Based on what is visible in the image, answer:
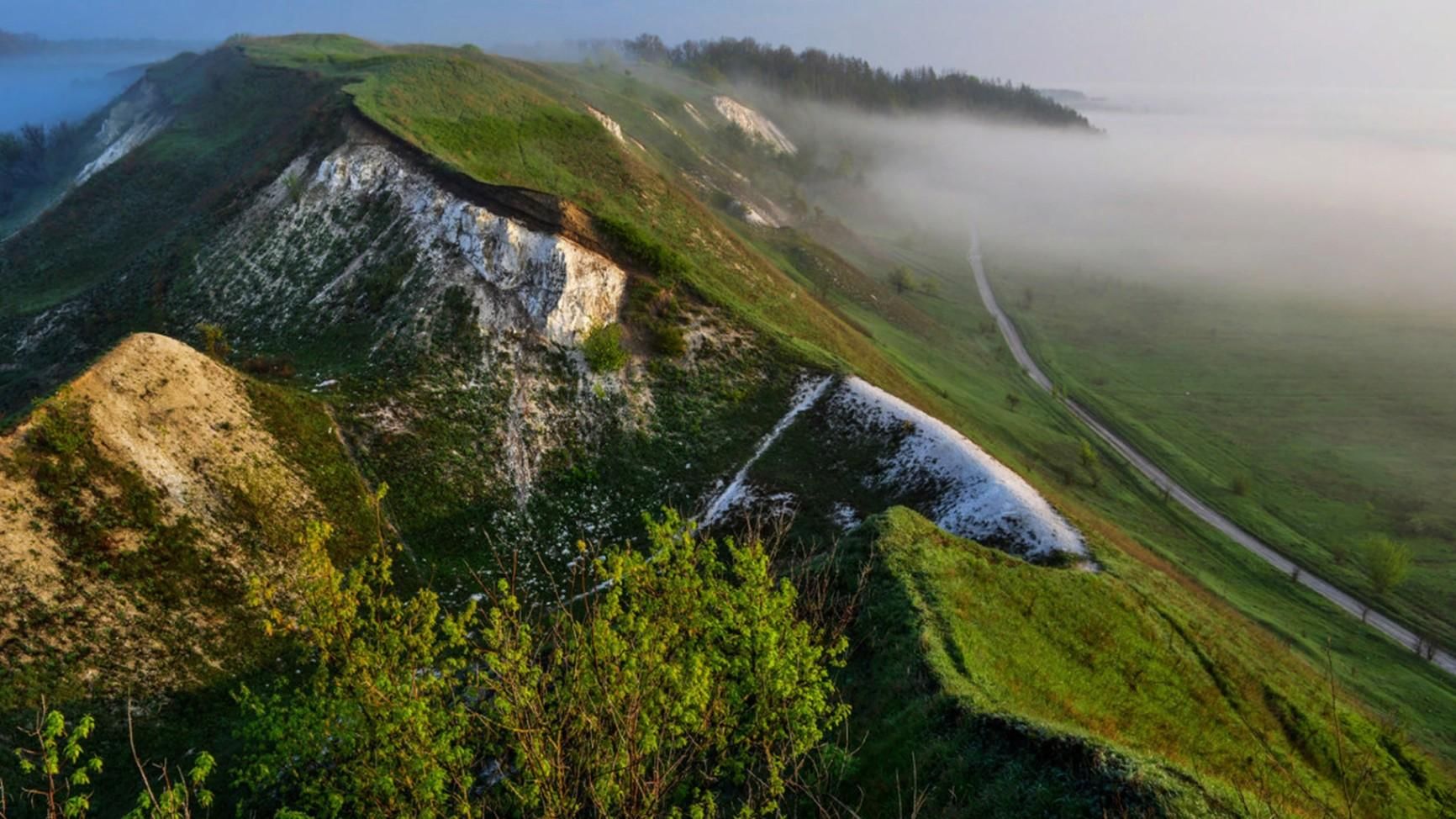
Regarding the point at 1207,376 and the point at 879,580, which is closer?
the point at 879,580

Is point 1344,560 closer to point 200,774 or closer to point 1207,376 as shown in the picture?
point 1207,376

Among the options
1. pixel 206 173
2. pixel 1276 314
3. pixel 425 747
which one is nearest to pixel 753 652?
pixel 425 747

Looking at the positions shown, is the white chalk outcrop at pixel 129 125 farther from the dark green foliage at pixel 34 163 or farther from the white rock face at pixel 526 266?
the white rock face at pixel 526 266

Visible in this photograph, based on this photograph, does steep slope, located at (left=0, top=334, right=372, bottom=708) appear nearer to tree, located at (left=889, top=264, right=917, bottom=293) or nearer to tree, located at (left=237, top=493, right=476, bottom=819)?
tree, located at (left=237, top=493, right=476, bottom=819)

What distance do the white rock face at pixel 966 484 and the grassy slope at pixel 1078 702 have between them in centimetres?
405

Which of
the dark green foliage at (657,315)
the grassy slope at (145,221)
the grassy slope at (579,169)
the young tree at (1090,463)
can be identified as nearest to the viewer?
the dark green foliage at (657,315)

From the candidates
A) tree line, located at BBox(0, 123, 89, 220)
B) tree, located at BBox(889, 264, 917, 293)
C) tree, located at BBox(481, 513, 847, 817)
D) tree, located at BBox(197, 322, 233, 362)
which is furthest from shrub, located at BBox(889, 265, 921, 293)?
tree line, located at BBox(0, 123, 89, 220)

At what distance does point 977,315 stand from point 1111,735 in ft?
419

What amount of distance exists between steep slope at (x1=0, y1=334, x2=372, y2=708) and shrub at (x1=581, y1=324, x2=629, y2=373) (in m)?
18.1

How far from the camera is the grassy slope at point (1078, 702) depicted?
17.8 meters

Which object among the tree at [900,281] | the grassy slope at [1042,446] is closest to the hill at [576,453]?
the grassy slope at [1042,446]

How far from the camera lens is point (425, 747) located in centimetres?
1421

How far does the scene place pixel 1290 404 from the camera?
117875 mm

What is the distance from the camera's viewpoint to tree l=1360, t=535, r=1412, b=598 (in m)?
65.4
